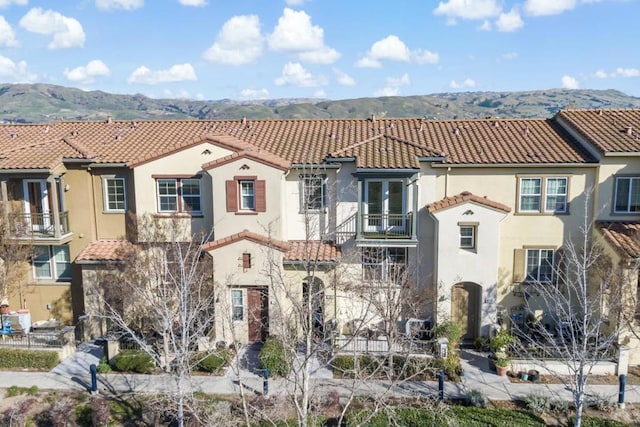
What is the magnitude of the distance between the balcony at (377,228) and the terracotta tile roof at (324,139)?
245cm

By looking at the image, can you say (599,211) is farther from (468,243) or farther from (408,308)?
(408,308)

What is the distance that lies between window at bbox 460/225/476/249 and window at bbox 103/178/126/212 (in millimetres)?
15574

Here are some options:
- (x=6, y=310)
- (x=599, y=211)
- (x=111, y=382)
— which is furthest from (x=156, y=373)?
(x=599, y=211)

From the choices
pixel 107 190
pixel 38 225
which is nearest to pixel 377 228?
pixel 107 190

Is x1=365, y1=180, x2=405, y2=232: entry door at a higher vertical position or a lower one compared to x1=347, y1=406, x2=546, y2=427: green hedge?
higher

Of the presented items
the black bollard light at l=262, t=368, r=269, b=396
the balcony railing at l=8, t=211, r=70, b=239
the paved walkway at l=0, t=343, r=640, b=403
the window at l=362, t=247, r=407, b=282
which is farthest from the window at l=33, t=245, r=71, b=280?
the window at l=362, t=247, r=407, b=282

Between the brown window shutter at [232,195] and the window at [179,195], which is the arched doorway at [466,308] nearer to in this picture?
the brown window shutter at [232,195]

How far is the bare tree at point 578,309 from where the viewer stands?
53.9ft

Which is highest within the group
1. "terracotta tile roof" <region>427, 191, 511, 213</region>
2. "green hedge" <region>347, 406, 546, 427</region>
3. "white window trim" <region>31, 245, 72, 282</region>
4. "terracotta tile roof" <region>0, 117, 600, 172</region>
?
"terracotta tile roof" <region>0, 117, 600, 172</region>

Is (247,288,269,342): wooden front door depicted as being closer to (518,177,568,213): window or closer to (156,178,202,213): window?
(156,178,202,213): window

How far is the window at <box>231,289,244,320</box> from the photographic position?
22250 millimetres

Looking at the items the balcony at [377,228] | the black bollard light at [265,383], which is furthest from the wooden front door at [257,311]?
the balcony at [377,228]

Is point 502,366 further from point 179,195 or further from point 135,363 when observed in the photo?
point 179,195

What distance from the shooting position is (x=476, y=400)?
17.7 m
